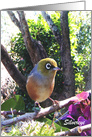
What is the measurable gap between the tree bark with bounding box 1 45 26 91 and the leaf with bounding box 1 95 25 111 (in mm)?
58

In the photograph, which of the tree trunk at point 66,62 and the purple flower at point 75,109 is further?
the tree trunk at point 66,62

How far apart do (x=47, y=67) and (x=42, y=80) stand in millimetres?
70

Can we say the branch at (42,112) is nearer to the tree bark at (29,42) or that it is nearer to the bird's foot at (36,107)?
the bird's foot at (36,107)

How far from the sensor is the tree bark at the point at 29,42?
3.52ft

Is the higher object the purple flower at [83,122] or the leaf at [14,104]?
the leaf at [14,104]

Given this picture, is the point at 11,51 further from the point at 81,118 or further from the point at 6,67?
the point at 81,118

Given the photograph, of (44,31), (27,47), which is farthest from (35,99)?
(44,31)

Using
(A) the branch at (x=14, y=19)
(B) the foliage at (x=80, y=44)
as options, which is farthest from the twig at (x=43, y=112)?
(A) the branch at (x=14, y=19)

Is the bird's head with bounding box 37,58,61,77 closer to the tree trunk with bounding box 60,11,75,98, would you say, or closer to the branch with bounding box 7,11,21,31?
the tree trunk with bounding box 60,11,75,98

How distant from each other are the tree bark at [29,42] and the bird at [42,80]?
0.06 metres

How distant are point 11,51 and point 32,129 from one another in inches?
16.6

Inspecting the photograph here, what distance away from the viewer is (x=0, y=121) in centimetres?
97

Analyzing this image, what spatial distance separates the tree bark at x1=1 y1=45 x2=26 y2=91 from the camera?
102cm

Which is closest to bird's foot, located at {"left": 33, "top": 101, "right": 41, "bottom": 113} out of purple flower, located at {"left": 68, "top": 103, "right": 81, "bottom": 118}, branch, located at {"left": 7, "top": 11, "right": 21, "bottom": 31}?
purple flower, located at {"left": 68, "top": 103, "right": 81, "bottom": 118}
